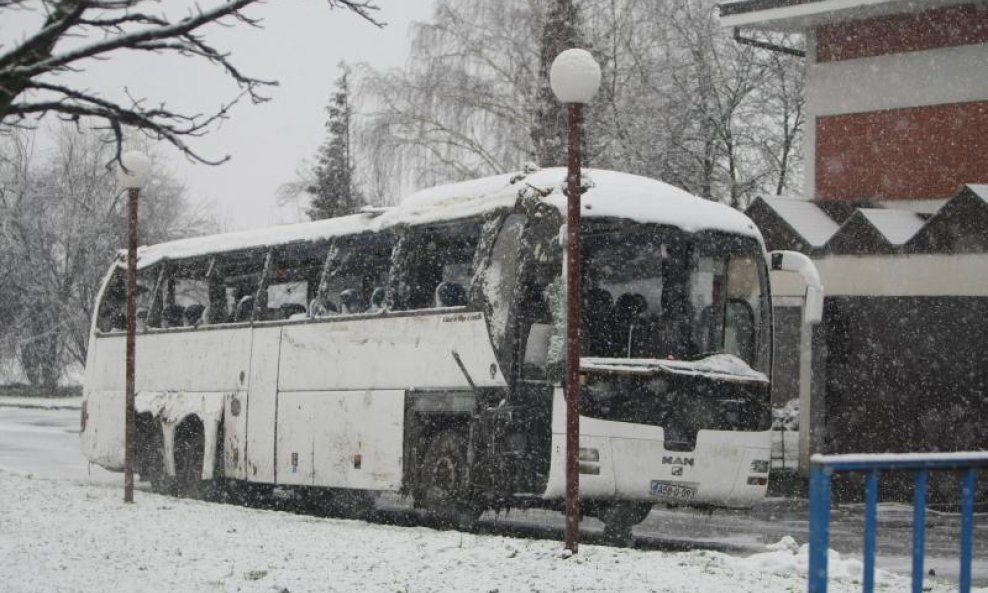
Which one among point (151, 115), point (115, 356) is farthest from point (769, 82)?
point (151, 115)

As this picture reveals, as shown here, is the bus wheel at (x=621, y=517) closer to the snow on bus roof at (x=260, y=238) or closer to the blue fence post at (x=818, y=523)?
the snow on bus roof at (x=260, y=238)

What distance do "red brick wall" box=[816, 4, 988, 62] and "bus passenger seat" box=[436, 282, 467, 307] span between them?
12458 millimetres

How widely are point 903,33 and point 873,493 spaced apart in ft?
67.2

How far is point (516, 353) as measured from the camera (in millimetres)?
15555

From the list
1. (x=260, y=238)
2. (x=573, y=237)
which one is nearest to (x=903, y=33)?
(x=260, y=238)

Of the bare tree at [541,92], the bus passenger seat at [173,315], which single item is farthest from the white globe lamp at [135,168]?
the bare tree at [541,92]

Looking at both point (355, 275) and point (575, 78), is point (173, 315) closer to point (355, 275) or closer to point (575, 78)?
point (355, 275)

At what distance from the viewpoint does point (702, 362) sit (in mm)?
15484

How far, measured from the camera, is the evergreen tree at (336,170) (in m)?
62.1

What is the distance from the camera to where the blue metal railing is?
279 inches

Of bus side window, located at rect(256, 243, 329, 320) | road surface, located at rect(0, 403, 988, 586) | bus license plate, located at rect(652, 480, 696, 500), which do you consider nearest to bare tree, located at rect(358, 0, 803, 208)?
road surface, located at rect(0, 403, 988, 586)

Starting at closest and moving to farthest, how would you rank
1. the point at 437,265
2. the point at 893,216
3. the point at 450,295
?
1. the point at 450,295
2. the point at 437,265
3. the point at 893,216

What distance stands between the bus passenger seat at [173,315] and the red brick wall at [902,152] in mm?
11488

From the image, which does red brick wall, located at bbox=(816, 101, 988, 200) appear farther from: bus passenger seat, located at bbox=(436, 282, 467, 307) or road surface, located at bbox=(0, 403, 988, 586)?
bus passenger seat, located at bbox=(436, 282, 467, 307)
